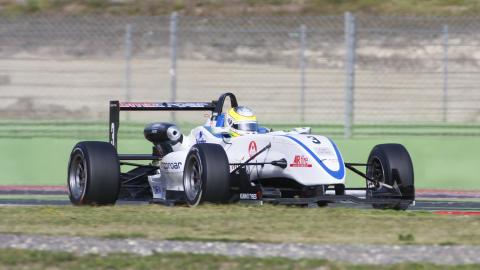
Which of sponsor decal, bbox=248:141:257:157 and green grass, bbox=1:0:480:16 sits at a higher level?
green grass, bbox=1:0:480:16

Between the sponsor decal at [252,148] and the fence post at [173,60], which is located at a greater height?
the fence post at [173,60]

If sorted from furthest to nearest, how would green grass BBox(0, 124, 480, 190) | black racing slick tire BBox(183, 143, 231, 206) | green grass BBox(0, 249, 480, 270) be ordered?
green grass BBox(0, 124, 480, 190), black racing slick tire BBox(183, 143, 231, 206), green grass BBox(0, 249, 480, 270)

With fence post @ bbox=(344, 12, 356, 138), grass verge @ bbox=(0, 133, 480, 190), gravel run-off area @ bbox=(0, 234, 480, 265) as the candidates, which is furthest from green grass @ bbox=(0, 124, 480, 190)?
gravel run-off area @ bbox=(0, 234, 480, 265)

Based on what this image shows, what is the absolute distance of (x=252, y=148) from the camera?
13445mm

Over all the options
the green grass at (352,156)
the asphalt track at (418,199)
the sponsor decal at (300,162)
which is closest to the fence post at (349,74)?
the green grass at (352,156)

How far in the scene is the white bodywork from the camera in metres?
12.5

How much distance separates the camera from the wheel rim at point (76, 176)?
45.1 feet

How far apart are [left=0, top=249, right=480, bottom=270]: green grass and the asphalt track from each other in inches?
239

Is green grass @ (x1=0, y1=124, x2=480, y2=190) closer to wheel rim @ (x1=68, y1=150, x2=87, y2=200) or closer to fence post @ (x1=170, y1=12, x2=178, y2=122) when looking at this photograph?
fence post @ (x1=170, y1=12, x2=178, y2=122)

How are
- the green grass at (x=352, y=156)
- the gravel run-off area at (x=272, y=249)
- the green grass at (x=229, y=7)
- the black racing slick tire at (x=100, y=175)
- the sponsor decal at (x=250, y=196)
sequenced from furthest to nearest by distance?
the green grass at (x=229, y=7) → the green grass at (x=352, y=156) → the black racing slick tire at (x=100, y=175) → the sponsor decal at (x=250, y=196) → the gravel run-off area at (x=272, y=249)

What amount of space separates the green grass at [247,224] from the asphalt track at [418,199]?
2.66 metres

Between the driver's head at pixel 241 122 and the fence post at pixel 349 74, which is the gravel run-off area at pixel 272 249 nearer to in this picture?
the driver's head at pixel 241 122

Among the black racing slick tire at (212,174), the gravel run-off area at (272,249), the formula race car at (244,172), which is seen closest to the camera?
the gravel run-off area at (272,249)

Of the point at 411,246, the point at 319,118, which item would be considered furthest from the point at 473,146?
the point at 411,246
